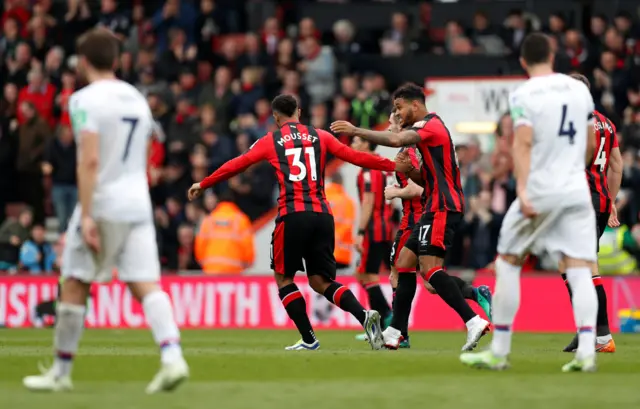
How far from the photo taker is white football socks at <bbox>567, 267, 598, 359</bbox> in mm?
9695

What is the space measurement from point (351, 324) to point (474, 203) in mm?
2947

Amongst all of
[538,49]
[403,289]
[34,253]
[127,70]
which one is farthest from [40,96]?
[538,49]

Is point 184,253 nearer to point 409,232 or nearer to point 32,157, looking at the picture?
point 32,157

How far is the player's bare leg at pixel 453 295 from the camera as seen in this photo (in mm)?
12508

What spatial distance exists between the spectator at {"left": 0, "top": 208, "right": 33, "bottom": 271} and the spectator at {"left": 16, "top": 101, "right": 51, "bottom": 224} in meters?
1.21

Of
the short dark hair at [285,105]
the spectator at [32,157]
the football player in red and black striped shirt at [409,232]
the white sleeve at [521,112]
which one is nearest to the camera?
the white sleeve at [521,112]

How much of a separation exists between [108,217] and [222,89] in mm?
17012

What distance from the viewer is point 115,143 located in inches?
339

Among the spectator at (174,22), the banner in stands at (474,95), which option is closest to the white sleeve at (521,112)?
the banner in stands at (474,95)

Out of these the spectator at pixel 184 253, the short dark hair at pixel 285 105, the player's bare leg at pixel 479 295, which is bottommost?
the spectator at pixel 184 253

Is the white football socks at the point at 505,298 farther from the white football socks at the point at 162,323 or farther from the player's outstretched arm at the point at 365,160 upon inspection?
the player's outstretched arm at the point at 365,160

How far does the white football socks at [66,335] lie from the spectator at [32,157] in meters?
15.9

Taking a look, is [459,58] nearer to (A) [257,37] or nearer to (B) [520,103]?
(A) [257,37]

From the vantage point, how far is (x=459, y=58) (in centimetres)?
2555
